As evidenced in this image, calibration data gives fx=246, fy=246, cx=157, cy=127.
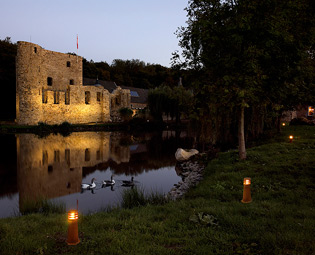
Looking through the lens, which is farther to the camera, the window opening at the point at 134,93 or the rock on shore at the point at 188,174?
the window opening at the point at 134,93

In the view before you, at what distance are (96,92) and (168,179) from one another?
26261 mm

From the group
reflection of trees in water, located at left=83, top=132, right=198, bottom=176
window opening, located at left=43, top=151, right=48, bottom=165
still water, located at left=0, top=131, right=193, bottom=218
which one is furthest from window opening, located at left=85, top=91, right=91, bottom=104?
window opening, located at left=43, top=151, right=48, bottom=165

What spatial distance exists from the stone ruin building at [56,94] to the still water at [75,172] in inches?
427

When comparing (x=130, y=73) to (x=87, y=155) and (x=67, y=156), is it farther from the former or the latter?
(x=67, y=156)

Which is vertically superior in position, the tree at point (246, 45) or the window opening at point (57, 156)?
the tree at point (246, 45)

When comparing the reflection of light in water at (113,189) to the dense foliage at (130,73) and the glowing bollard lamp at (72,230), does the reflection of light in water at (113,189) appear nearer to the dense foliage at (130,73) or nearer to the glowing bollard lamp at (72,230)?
the glowing bollard lamp at (72,230)

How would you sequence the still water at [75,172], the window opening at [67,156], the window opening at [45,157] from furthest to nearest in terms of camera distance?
the window opening at [67,156]
the window opening at [45,157]
the still water at [75,172]

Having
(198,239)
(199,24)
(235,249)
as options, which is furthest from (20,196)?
(199,24)

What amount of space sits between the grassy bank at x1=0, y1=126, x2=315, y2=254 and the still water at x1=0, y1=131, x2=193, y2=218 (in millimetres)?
2478

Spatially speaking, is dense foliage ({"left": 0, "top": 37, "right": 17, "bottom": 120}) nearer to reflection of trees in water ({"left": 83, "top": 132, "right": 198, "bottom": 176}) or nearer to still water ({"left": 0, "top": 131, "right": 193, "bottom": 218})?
still water ({"left": 0, "top": 131, "right": 193, "bottom": 218})

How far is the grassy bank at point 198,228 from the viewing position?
3404 millimetres

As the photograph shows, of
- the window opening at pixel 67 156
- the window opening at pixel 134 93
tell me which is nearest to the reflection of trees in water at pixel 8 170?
the window opening at pixel 67 156

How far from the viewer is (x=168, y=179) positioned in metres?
10.9

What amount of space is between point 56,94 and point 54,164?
2080cm
